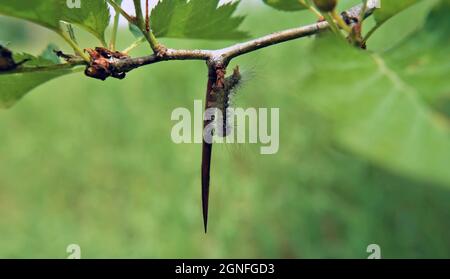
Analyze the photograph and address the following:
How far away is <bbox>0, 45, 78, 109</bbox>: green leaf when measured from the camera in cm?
50

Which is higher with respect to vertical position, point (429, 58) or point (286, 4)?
point (286, 4)

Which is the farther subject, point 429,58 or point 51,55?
point 51,55

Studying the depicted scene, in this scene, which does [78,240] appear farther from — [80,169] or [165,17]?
[165,17]

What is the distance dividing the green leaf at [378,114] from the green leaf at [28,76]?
0.28 metres

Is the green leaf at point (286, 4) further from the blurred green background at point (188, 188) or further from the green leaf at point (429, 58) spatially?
the blurred green background at point (188, 188)

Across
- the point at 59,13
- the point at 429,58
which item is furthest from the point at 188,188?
the point at 429,58

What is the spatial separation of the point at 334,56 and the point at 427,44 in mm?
61

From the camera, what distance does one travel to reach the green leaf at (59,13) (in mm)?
429

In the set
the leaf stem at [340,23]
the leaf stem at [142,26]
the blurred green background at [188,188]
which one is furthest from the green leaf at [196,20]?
the blurred green background at [188,188]

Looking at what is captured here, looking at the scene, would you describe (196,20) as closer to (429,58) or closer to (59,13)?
(59,13)

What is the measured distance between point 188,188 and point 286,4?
253 cm

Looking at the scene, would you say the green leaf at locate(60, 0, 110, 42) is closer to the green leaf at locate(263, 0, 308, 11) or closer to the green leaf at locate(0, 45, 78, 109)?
the green leaf at locate(0, 45, 78, 109)

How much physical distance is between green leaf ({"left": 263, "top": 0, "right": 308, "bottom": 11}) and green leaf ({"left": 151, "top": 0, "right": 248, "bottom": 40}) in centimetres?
5

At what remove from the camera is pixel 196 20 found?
0.55 m
